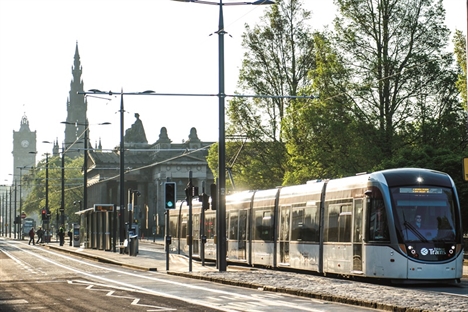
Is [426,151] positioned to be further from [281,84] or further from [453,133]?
[281,84]

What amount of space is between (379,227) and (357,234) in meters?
1.10

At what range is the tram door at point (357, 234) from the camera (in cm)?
2564

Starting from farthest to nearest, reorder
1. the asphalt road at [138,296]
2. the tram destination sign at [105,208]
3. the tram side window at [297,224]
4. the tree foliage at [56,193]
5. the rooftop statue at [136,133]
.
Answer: the rooftop statue at [136,133] → the tree foliage at [56,193] → the tram destination sign at [105,208] → the tram side window at [297,224] → the asphalt road at [138,296]

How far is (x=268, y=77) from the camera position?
199ft

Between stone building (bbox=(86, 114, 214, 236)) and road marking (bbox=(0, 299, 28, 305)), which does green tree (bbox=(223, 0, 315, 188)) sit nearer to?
road marking (bbox=(0, 299, 28, 305))

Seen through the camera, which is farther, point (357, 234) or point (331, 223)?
point (331, 223)

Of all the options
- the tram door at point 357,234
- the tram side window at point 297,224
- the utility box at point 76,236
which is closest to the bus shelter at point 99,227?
the utility box at point 76,236

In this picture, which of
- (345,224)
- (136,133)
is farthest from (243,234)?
(136,133)

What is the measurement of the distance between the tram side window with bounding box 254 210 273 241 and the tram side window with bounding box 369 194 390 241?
327 inches

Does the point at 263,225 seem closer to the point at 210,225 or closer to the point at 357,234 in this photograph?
the point at 210,225

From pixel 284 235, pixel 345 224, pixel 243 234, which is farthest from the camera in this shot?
pixel 243 234

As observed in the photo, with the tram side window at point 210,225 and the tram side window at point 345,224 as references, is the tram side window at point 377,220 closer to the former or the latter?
the tram side window at point 345,224

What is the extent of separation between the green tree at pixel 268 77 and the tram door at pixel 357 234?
3244 cm

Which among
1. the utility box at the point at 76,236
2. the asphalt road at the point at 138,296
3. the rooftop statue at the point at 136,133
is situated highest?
the rooftop statue at the point at 136,133
